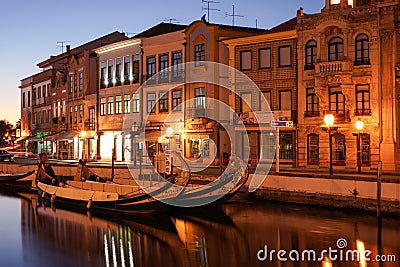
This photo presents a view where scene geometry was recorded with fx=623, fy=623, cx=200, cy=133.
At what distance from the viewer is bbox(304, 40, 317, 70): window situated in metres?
38.3

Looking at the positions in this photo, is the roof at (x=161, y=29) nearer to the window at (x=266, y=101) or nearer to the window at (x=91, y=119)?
the window at (x=91, y=119)

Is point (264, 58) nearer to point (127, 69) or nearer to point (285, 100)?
point (285, 100)

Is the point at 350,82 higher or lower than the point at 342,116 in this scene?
higher

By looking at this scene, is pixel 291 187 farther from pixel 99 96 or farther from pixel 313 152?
pixel 99 96

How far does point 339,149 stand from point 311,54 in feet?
20.3

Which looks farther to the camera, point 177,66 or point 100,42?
point 100,42

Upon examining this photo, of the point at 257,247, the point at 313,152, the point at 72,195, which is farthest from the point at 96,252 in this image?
the point at 313,152

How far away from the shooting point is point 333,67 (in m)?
36.4

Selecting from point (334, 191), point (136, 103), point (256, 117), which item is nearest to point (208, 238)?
point (334, 191)

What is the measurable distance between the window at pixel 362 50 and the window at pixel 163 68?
646 inches

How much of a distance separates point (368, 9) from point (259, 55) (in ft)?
27.3

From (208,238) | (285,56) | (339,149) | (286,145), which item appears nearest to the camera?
(208,238)

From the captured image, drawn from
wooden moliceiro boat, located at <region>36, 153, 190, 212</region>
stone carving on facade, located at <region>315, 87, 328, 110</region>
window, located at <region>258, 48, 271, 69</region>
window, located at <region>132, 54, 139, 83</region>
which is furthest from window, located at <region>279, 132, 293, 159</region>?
window, located at <region>132, 54, 139, 83</region>

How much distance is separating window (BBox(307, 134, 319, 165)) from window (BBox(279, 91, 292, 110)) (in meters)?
2.63
